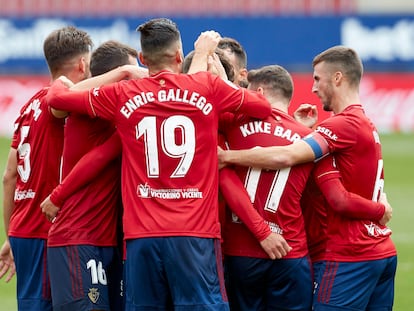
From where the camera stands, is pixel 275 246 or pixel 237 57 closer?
pixel 275 246

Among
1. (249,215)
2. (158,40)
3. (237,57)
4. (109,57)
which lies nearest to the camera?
(158,40)

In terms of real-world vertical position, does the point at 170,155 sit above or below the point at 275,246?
above

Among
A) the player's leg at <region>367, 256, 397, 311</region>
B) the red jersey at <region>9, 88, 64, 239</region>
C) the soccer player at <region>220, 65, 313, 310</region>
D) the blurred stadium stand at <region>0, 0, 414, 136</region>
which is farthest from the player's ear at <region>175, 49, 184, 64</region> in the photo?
the blurred stadium stand at <region>0, 0, 414, 136</region>

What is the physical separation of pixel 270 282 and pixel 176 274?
2.50 ft

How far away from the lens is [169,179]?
605 cm

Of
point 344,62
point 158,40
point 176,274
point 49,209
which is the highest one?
point 158,40

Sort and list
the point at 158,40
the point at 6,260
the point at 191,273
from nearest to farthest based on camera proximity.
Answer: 1. the point at 191,273
2. the point at 158,40
3. the point at 6,260

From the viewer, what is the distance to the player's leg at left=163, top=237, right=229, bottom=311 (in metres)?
6.03

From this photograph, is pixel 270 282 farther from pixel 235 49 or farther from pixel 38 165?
pixel 235 49

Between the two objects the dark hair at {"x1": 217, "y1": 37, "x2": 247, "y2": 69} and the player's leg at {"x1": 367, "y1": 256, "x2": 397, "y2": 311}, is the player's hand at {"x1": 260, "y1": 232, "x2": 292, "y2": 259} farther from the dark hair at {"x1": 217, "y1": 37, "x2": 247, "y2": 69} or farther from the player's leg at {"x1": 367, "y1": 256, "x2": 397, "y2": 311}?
the dark hair at {"x1": 217, "y1": 37, "x2": 247, "y2": 69}

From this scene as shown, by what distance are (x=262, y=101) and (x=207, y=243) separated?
37.4 inches

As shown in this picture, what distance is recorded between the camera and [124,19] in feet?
77.5

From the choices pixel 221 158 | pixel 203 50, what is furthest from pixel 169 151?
pixel 203 50

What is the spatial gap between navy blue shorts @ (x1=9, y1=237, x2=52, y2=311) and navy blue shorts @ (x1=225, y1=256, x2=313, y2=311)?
127cm
